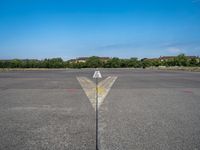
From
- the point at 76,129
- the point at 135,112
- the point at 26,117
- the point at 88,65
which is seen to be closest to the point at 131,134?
the point at 76,129

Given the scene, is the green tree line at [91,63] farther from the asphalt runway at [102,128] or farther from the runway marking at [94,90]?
the asphalt runway at [102,128]

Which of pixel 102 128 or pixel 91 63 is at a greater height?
pixel 91 63

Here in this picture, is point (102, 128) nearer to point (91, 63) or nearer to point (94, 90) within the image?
point (94, 90)

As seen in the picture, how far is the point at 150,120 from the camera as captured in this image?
446 cm

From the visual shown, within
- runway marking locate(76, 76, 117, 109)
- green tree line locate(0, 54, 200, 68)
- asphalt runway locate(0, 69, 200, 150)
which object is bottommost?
asphalt runway locate(0, 69, 200, 150)

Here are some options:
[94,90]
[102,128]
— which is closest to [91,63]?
[94,90]

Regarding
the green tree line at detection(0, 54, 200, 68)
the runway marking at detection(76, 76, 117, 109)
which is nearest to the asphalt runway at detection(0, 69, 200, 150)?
the runway marking at detection(76, 76, 117, 109)

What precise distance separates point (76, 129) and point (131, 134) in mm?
1211

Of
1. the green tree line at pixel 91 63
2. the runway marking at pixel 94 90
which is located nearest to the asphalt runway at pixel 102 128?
the runway marking at pixel 94 90

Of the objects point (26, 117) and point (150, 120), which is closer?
point (150, 120)

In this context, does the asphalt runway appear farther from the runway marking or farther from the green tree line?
the green tree line

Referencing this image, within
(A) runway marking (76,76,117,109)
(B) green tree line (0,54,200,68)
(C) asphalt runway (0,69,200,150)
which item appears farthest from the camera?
(B) green tree line (0,54,200,68)

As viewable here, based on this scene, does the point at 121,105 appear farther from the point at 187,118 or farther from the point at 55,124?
the point at 55,124

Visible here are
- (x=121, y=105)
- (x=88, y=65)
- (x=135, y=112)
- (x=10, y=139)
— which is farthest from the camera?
(x=88, y=65)
